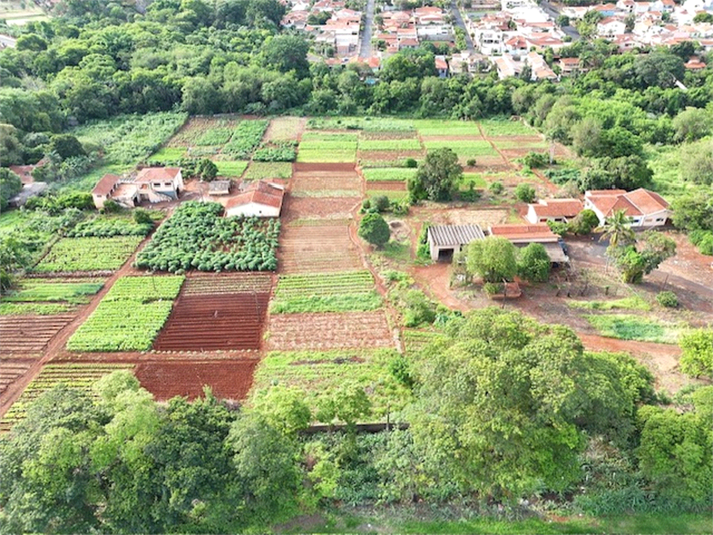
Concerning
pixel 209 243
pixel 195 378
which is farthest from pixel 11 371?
pixel 209 243

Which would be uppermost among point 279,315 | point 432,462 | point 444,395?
point 444,395

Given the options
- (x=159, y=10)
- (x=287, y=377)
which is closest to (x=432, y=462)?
(x=287, y=377)

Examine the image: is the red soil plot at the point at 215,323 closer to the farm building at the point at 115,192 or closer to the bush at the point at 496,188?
the farm building at the point at 115,192

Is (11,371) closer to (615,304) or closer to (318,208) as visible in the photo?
(318,208)

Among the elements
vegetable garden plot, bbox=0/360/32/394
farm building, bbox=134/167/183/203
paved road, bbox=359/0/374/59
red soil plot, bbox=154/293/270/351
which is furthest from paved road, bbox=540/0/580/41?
vegetable garden plot, bbox=0/360/32/394

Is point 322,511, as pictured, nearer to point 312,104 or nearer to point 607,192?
point 607,192

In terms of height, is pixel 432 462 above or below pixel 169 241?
above

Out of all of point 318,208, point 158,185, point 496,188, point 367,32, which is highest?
point 367,32
